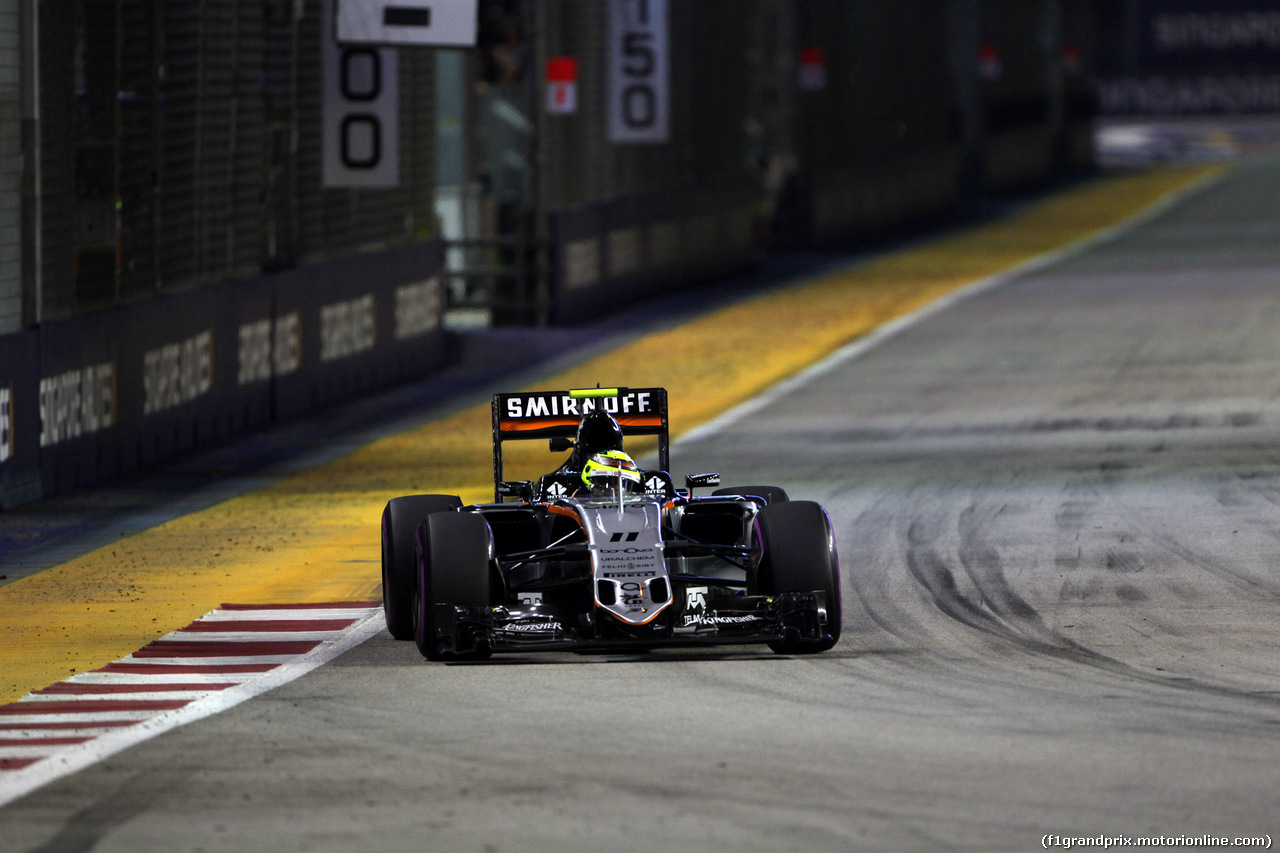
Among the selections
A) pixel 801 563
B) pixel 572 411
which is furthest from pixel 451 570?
pixel 572 411

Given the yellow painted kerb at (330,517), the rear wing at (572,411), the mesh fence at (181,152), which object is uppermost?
the mesh fence at (181,152)

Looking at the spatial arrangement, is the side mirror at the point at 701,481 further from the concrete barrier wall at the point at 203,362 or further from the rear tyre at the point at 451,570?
the concrete barrier wall at the point at 203,362

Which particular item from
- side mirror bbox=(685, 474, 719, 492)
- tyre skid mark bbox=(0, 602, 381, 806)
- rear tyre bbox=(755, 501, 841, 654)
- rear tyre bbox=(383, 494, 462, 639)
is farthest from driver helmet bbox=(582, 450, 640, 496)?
tyre skid mark bbox=(0, 602, 381, 806)

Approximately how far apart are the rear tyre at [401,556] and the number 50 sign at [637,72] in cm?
2253

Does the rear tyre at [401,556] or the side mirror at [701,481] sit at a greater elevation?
the side mirror at [701,481]

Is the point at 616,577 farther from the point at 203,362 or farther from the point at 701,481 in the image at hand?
the point at 203,362

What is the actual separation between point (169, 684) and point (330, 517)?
257 inches

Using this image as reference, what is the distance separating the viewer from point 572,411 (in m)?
Result: 13.1

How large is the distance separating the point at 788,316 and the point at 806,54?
13686 millimetres

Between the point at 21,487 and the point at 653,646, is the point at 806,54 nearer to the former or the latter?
the point at 21,487

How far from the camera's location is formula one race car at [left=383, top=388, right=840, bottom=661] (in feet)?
36.8

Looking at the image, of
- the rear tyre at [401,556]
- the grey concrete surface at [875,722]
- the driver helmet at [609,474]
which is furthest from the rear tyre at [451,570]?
the driver helmet at [609,474]

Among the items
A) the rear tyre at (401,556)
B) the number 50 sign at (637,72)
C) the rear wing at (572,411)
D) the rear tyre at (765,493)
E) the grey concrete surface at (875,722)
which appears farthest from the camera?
the number 50 sign at (637,72)

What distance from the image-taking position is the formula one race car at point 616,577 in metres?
11.2
